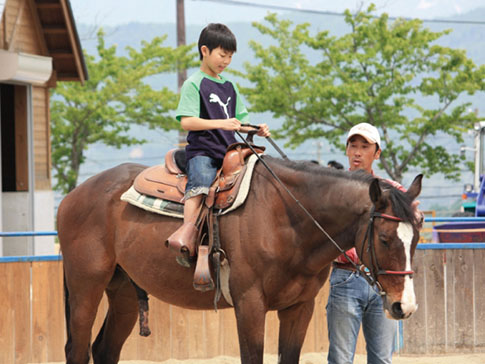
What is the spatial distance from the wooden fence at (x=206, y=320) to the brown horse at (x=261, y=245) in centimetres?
185

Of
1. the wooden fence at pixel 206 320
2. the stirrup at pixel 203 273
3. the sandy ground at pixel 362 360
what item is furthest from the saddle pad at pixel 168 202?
the sandy ground at pixel 362 360

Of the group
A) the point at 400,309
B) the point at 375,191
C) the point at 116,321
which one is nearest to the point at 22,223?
the point at 116,321

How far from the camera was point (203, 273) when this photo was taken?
4.20 metres

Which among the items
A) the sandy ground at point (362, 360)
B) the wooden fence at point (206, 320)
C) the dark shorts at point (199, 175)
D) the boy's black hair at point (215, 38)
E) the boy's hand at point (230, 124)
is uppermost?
the boy's black hair at point (215, 38)

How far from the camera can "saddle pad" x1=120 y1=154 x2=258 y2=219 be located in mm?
4270

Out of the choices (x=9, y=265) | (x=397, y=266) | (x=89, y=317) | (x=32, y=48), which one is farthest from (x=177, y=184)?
(x=32, y=48)

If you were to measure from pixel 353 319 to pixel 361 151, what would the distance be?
108 cm

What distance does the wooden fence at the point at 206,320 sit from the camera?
6.86 m

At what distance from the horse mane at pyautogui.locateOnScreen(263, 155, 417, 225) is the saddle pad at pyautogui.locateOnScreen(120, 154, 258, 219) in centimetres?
20

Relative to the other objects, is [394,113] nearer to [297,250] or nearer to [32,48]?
[32,48]

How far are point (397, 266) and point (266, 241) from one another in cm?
82

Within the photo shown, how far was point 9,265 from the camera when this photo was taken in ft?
22.6

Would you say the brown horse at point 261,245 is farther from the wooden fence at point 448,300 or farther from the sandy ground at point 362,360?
the wooden fence at point 448,300

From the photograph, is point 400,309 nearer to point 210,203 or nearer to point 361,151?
point 361,151
